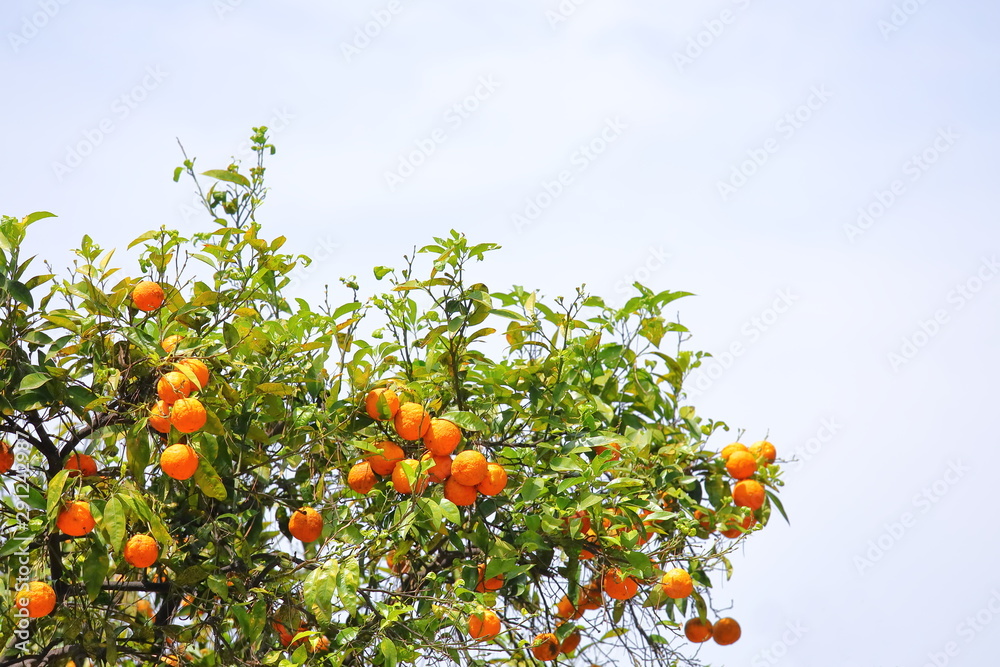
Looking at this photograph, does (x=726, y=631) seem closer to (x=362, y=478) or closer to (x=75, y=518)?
(x=362, y=478)

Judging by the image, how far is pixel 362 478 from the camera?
2156 millimetres

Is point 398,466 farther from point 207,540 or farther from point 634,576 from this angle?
point 634,576

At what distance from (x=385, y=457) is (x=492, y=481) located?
24 cm

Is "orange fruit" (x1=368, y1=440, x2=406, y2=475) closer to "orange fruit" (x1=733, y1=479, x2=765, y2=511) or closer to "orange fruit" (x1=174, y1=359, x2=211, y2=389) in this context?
"orange fruit" (x1=174, y1=359, x2=211, y2=389)

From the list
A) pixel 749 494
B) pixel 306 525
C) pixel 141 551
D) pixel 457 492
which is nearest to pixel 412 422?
pixel 457 492

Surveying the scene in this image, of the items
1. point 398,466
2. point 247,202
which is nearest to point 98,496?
point 398,466

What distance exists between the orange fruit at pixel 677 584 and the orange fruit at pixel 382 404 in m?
0.74

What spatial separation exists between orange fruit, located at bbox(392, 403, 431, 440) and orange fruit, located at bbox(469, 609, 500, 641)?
39 centimetres

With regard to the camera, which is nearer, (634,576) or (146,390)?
(146,390)

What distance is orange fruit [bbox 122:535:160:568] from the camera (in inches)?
74.9

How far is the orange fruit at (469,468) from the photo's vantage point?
2041 millimetres

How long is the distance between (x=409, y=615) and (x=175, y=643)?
55cm

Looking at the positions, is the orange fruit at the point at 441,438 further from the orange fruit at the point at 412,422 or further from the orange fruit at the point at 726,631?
the orange fruit at the point at 726,631

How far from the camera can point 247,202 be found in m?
2.62
